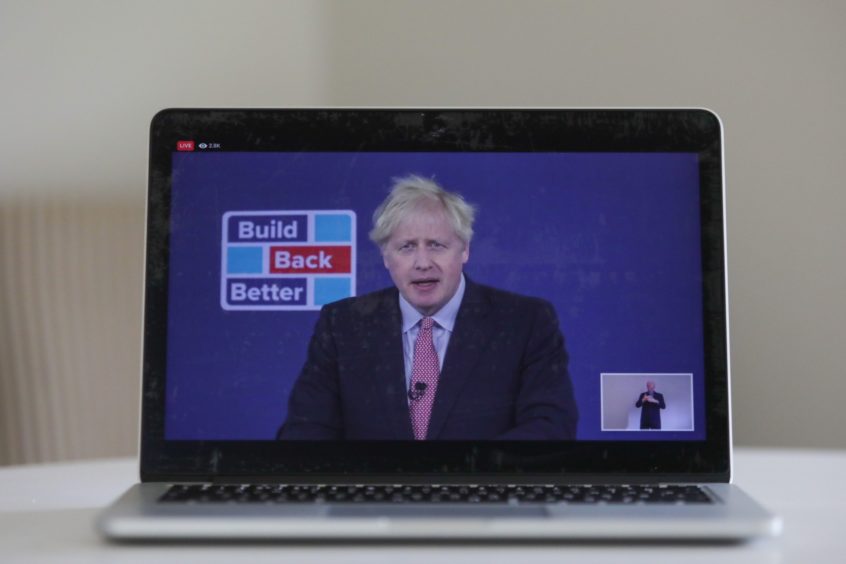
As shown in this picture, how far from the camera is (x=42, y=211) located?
4.55ft

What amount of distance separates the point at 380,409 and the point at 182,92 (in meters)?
0.87

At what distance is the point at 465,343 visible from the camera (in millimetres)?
729

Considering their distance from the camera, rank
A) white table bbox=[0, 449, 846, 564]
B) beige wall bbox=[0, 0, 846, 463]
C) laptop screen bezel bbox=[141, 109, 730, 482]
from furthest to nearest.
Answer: beige wall bbox=[0, 0, 846, 463], laptop screen bezel bbox=[141, 109, 730, 482], white table bbox=[0, 449, 846, 564]

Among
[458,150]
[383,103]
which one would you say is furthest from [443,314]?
[383,103]

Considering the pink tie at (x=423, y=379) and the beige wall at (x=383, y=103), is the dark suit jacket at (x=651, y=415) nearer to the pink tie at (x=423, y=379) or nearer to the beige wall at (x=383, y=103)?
the pink tie at (x=423, y=379)

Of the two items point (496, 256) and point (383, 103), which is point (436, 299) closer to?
point (496, 256)

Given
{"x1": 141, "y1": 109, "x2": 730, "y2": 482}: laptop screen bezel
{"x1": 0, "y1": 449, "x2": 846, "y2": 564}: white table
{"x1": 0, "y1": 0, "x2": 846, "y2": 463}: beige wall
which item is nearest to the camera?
{"x1": 0, "y1": 449, "x2": 846, "y2": 564}: white table

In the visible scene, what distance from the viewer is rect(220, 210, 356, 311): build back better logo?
0.73m

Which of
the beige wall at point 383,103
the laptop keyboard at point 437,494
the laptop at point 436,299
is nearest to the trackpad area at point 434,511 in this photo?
the laptop keyboard at point 437,494

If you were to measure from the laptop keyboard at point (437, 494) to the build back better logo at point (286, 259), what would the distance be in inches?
6.0

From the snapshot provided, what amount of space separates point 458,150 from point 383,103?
2.14ft

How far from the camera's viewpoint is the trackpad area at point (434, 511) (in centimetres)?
55

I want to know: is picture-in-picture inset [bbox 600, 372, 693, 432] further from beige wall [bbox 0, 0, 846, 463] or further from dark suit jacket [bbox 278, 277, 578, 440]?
beige wall [bbox 0, 0, 846, 463]

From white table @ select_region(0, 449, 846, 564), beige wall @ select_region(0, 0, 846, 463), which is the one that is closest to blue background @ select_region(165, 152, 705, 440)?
white table @ select_region(0, 449, 846, 564)
